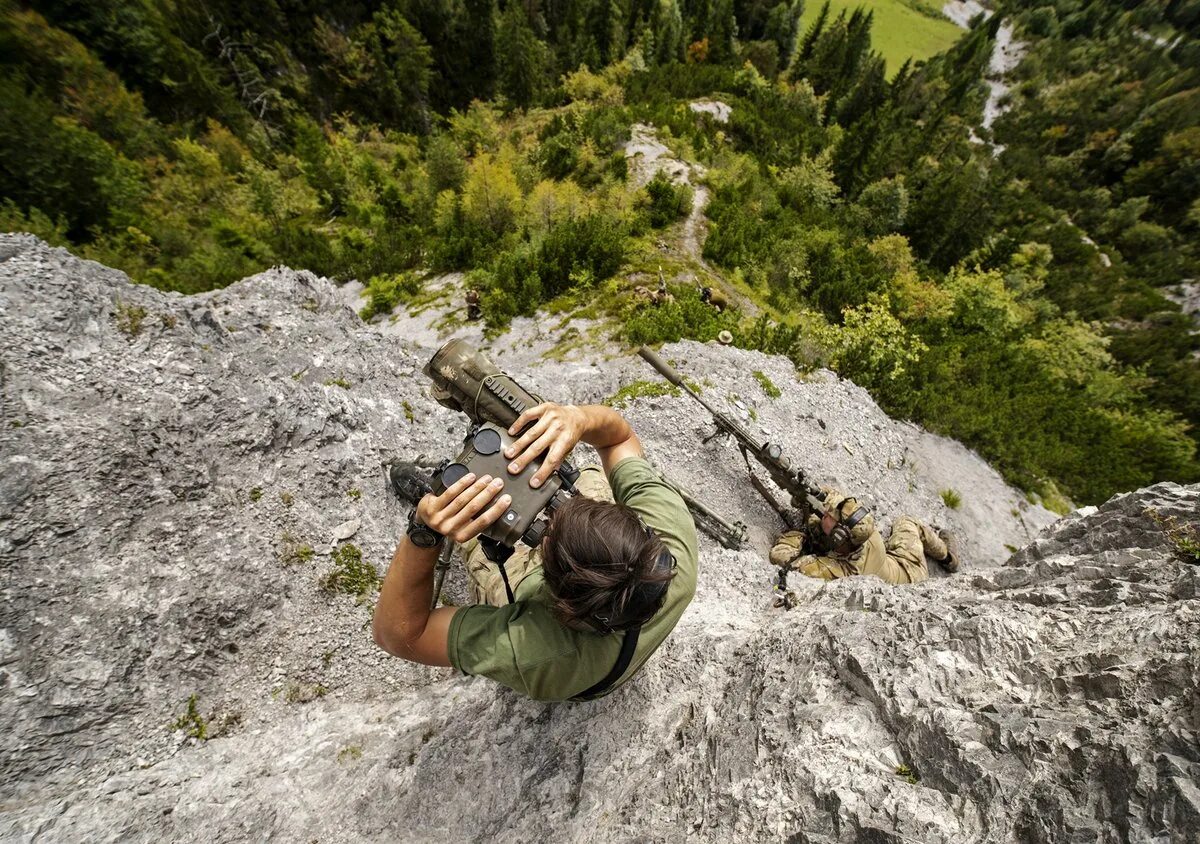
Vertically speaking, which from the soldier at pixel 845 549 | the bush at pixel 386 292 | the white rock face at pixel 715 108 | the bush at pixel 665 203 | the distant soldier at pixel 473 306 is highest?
the white rock face at pixel 715 108

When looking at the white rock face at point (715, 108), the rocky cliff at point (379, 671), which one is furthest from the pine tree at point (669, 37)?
the rocky cliff at point (379, 671)

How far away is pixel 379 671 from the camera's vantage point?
167 inches

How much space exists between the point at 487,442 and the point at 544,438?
0.31m

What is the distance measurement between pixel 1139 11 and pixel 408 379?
374ft

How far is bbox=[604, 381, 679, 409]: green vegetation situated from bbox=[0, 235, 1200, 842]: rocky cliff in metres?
3.09

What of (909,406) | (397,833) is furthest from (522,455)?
(909,406)

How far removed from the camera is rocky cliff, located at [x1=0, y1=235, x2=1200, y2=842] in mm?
2092

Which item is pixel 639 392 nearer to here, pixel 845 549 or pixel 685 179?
pixel 845 549

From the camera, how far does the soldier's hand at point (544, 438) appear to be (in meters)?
2.46

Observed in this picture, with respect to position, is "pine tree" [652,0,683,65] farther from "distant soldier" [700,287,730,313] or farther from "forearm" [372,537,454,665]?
"forearm" [372,537,454,665]

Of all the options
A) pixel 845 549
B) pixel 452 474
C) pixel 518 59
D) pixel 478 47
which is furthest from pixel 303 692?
pixel 478 47

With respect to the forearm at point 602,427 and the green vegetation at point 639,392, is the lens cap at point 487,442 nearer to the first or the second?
the forearm at point 602,427

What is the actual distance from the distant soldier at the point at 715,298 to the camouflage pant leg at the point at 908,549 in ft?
21.2

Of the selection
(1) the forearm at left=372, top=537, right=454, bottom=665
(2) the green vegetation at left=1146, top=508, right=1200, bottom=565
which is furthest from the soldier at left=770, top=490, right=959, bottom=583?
(1) the forearm at left=372, top=537, right=454, bottom=665
